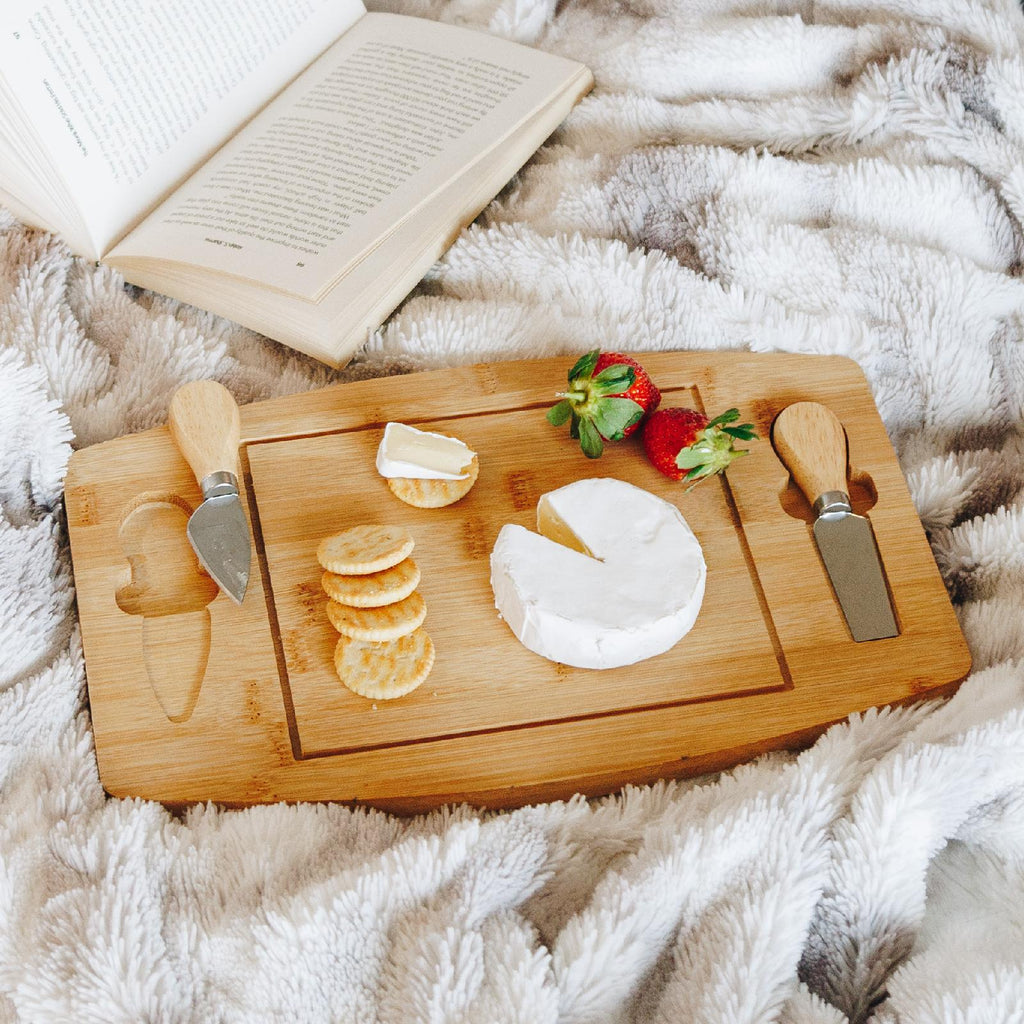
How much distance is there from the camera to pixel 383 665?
88 cm

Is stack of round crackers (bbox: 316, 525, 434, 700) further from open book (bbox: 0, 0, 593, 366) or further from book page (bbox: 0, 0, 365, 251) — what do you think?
book page (bbox: 0, 0, 365, 251)

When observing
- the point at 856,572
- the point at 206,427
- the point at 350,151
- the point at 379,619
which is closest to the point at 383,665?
the point at 379,619

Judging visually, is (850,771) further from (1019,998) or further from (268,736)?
(268,736)

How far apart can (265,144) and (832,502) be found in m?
0.74

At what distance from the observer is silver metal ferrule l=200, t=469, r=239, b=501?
3.14ft

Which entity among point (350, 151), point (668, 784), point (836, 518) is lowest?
point (668, 784)

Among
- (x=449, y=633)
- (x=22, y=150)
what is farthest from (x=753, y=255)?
(x=22, y=150)

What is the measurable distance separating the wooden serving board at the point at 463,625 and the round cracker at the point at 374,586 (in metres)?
0.05

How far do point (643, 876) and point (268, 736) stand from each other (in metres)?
0.33

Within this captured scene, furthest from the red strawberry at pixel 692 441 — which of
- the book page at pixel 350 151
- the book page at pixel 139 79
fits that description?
the book page at pixel 139 79

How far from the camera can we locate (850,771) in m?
0.83

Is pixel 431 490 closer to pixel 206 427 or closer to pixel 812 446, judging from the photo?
pixel 206 427

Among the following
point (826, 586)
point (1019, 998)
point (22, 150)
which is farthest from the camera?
point (22, 150)

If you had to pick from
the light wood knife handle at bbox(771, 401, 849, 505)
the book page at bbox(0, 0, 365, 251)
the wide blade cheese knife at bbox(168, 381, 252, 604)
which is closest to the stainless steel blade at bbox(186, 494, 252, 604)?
the wide blade cheese knife at bbox(168, 381, 252, 604)
